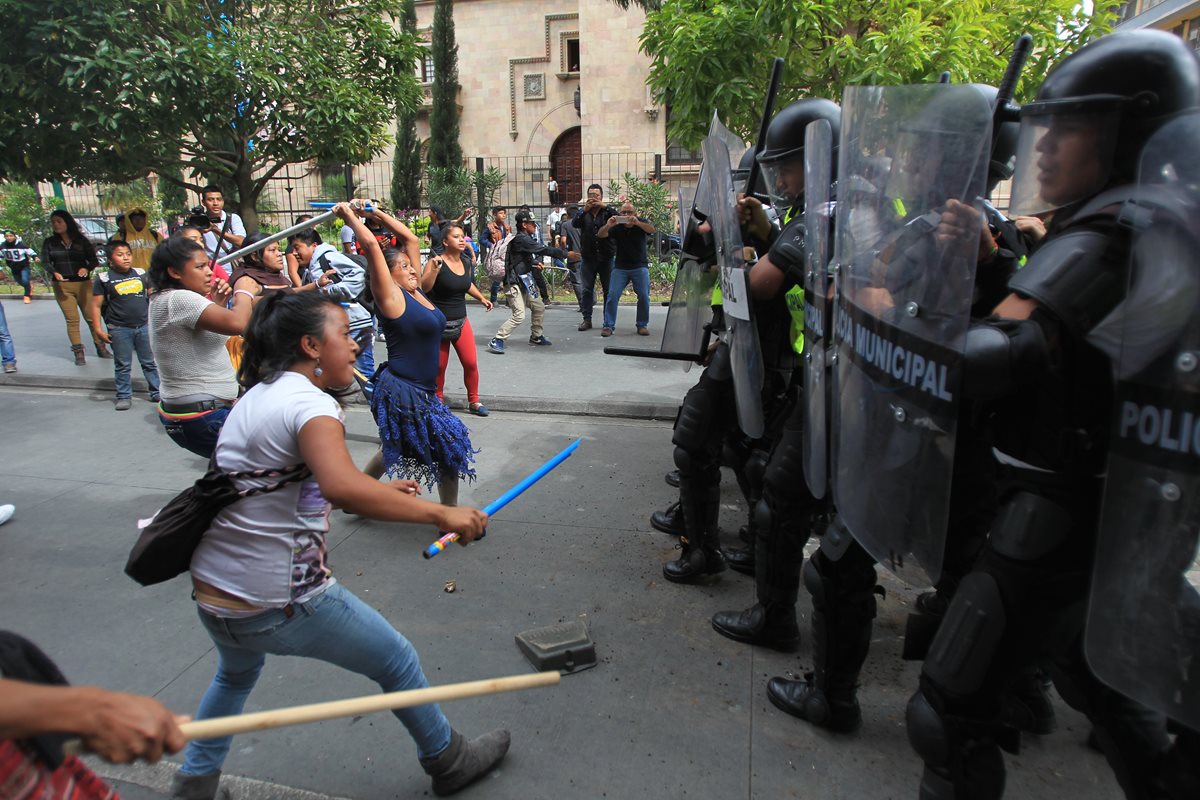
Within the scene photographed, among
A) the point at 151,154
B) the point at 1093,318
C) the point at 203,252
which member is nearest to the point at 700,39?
the point at 203,252

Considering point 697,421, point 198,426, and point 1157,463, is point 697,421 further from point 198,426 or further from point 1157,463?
point 198,426

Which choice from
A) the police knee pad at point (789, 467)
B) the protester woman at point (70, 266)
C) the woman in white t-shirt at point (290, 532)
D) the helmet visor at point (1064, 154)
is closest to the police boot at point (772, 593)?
the police knee pad at point (789, 467)

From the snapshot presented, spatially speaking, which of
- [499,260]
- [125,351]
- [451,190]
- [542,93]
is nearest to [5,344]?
[125,351]

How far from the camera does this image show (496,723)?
8.45ft

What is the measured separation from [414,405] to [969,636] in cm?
289

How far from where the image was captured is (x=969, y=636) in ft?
5.39

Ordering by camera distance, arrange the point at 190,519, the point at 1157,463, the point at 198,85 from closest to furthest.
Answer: the point at 1157,463 → the point at 190,519 → the point at 198,85

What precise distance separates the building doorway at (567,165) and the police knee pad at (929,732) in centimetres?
2496

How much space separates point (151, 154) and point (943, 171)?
9.34m

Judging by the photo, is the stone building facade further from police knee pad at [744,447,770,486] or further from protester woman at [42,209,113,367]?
police knee pad at [744,447,770,486]

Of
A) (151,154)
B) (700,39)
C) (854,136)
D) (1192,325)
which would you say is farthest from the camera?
(151,154)

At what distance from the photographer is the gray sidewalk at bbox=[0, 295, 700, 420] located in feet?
22.1

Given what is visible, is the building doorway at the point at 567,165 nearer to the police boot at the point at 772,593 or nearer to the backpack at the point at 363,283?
the backpack at the point at 363,283

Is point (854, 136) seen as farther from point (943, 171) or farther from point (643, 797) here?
point (643, 797)
